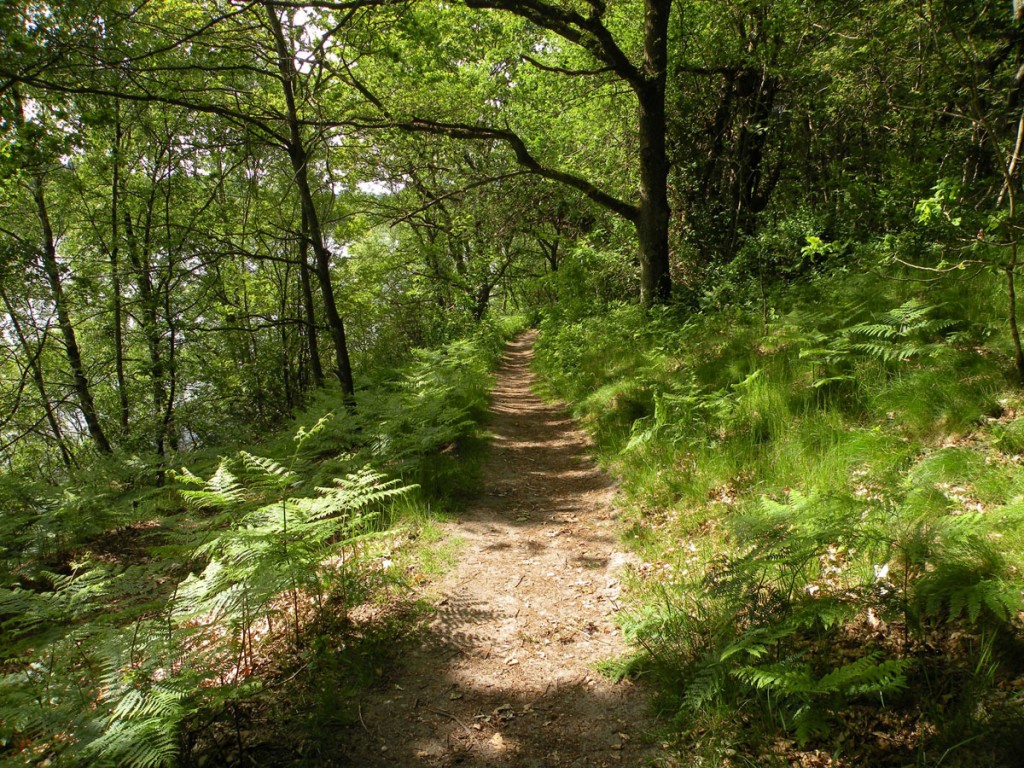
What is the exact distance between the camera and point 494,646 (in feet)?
10.5

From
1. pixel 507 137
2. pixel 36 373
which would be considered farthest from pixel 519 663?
pixel 36 373

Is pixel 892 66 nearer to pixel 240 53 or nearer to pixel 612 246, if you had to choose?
pixel 612 246

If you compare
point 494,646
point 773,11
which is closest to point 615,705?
point 494,646

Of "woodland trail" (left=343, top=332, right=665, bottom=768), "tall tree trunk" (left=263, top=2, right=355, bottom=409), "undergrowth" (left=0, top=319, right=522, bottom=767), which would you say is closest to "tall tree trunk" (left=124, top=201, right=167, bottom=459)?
"tall tree trunk" (left=263, top=2, right=355, bottom=409)

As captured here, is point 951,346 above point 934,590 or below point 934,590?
above

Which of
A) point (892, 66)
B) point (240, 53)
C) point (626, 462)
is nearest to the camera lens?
point (626, 462)

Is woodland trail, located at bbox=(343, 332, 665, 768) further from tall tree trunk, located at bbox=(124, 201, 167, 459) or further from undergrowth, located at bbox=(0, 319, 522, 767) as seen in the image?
tall tree trunk, located at bbox=(124, 201, 167, 459)

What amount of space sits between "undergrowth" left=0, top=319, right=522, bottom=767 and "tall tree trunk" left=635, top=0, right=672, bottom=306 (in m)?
5.97

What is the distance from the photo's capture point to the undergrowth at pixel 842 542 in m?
1.94

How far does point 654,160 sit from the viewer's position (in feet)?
30.1

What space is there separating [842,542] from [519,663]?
1886 mm

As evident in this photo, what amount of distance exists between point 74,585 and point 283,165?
42.4ft

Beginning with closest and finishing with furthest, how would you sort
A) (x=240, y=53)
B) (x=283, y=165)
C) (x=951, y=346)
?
1. (x=951, y=346)
2. (x=240, y=53)
3. (x=283, y=165)

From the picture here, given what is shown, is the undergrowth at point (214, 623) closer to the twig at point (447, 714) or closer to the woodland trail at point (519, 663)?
the woodland trail at point (519, 663)
